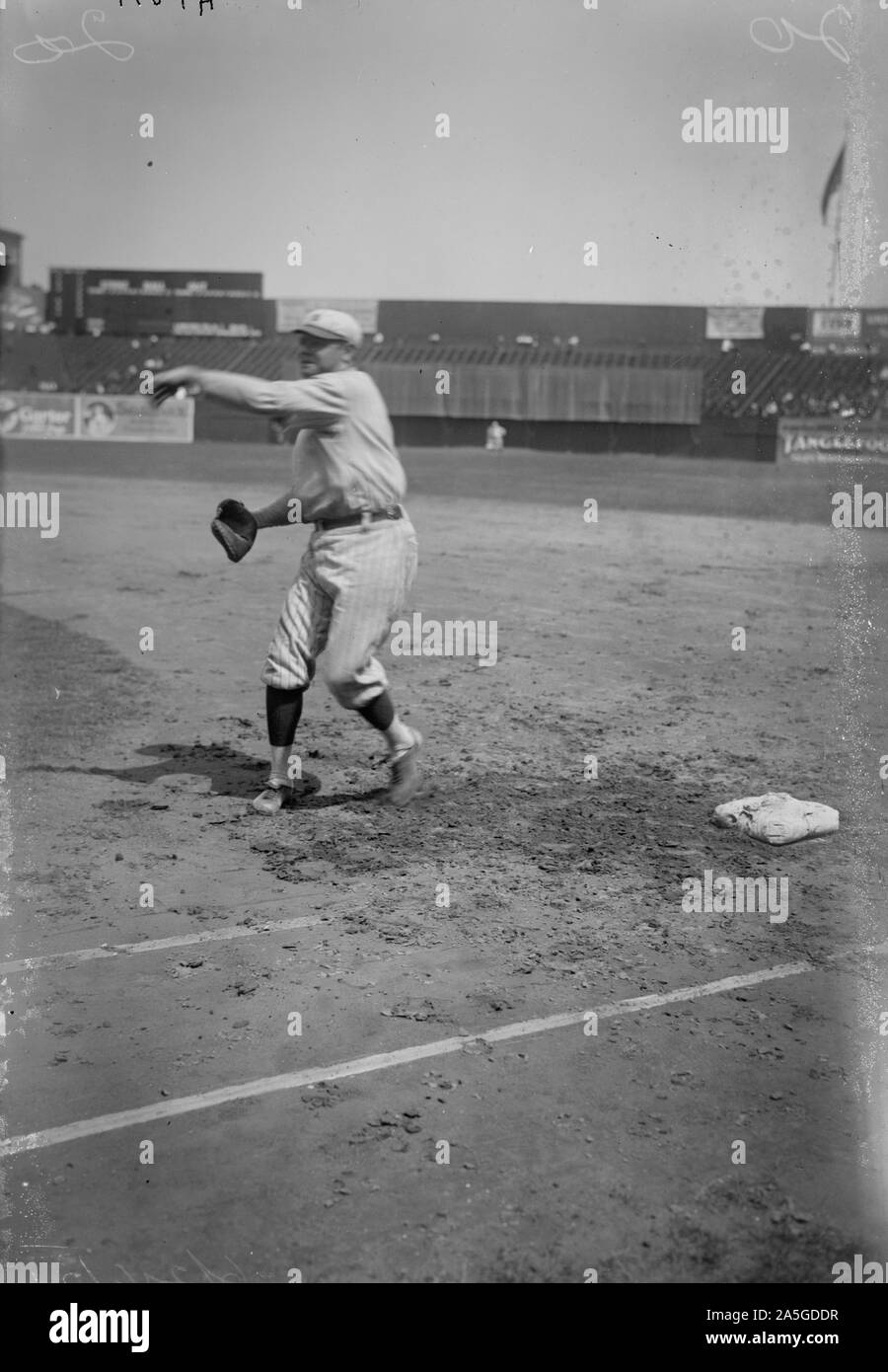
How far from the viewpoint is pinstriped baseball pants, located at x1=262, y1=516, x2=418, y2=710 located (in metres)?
5.73

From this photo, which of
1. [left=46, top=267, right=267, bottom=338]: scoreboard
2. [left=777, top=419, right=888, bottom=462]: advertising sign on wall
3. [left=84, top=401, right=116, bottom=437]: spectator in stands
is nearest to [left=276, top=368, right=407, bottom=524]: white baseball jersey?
[left=777, top=419, right=888, bottom=462]: advertising sign on wall

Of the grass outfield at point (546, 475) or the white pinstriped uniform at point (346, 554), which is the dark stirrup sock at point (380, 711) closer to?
the white pinstriped uniform at point (346, 554)

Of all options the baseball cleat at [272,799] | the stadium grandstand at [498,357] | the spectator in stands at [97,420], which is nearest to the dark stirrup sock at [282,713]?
the baseball cleat at [272,799]

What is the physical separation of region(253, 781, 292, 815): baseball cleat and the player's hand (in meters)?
1.80

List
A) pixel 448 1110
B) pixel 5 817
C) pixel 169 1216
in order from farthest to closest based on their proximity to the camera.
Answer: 1. pixel 5 817
2. pixel 448 1110
3. pixel 169 1216

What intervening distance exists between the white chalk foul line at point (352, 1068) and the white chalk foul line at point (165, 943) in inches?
39.9

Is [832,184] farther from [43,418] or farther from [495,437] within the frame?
[495,437]

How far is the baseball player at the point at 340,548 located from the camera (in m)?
5.56

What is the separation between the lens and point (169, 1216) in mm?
2996

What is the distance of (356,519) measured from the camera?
5.77m

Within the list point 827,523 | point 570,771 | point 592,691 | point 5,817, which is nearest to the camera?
point 5,817
